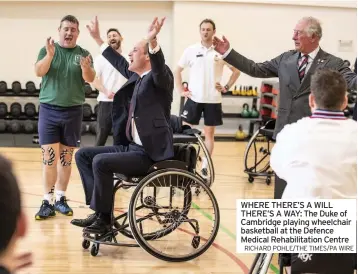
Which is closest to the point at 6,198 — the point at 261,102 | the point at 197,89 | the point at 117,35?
the point at 117,35

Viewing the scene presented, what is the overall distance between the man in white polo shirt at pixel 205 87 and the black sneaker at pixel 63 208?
5.74 feet

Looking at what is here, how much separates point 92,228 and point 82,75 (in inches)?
51.0

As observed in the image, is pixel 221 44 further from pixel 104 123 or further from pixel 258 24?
pixel 258 24

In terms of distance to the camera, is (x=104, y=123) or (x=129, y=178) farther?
(x=104, y=123)

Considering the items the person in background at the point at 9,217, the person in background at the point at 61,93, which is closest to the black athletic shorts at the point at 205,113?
the person in background at the point at 61,93

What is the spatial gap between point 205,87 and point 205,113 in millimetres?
267

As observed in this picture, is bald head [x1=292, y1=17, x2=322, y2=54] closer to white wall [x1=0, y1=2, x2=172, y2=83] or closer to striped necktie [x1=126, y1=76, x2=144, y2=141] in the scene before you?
striped necktie [x1=126, y1=76, x2=144, y2=141]

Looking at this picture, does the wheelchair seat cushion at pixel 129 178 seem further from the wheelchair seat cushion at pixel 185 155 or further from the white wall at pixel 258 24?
the white wall at pixel 258 24

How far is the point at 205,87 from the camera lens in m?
6.02

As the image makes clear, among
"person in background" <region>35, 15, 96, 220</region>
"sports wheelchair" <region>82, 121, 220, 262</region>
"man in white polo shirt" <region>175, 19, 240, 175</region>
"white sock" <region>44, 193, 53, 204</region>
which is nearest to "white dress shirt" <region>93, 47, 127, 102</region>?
"man in white polo shirt" <region>175, 19, 240, 175</region>

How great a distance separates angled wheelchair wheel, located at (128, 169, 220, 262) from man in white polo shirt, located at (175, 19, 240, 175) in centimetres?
159

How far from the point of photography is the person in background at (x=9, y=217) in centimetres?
103

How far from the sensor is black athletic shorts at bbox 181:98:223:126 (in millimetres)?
5976

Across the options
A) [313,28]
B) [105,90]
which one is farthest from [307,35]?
[105,90]
